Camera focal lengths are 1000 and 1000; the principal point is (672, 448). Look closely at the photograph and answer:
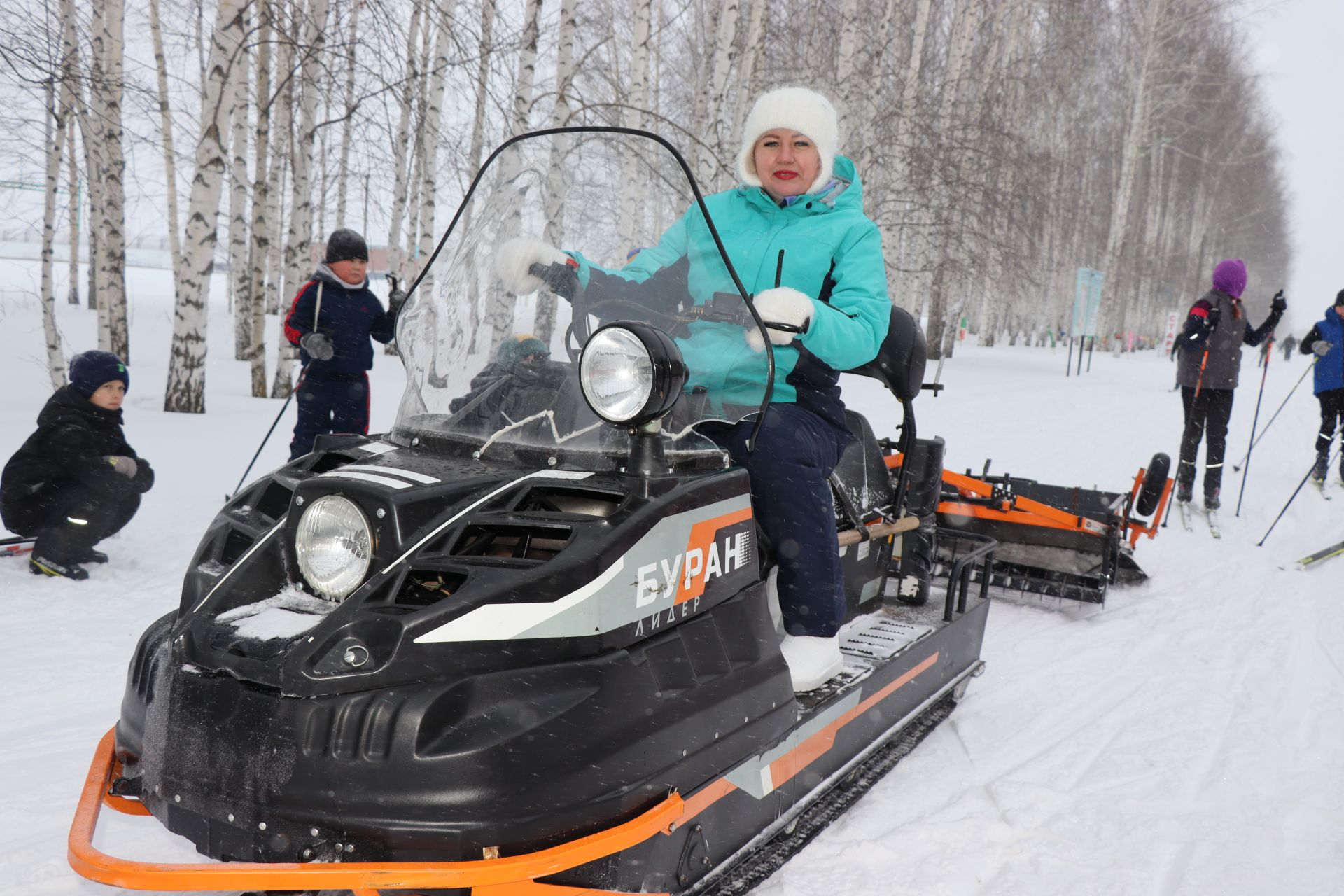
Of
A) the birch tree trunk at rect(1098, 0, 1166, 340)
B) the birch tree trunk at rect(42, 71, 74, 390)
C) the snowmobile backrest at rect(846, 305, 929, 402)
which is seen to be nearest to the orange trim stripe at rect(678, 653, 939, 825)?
the snowmobile backrest at rect(846, 305, 929, 402)

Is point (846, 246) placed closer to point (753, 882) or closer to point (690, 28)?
point (753, 882)

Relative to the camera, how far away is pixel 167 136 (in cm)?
1574

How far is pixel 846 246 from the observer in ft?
9.07

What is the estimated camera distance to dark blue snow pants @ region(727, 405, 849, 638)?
2.64m

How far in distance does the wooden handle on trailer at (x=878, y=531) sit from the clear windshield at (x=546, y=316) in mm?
851

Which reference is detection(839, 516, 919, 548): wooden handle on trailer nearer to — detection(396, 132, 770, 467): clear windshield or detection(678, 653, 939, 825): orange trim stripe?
detection(678, 653, 939, 825): orange trim stripe

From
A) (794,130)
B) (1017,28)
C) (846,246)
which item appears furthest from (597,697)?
(1017,28)

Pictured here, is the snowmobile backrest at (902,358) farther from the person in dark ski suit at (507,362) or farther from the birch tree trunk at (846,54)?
the birch tree trunk at (846,54)

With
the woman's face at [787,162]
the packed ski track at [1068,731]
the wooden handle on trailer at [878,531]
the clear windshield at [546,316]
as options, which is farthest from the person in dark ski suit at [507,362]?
the packed ski track at [1068,731]

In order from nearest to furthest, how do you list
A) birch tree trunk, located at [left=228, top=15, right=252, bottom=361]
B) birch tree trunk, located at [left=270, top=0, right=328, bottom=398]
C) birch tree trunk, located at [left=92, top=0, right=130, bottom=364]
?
birch tree trunk, located at [left=92, top=0, right=130, bottom=364] < birch tree trunk, located at [left=270, top=0, right=328, bottom=398] < birch tree trunk, located at [left=228, top=15, right=252, bottom=361]

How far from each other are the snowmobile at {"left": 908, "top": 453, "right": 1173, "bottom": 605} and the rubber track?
5.01ft

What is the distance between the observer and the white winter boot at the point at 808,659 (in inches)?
107

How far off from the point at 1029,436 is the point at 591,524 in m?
10.3

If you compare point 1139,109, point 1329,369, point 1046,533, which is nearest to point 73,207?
point 1046,533
